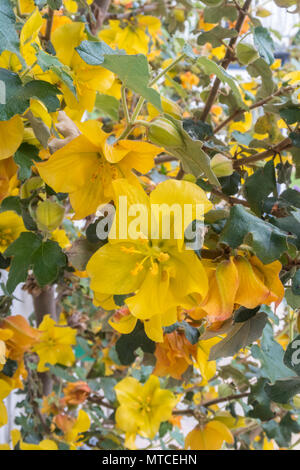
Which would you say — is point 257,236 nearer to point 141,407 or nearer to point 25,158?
point 25,158

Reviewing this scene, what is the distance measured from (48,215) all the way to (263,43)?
263 millimetres

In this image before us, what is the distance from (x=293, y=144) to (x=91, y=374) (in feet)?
2.12

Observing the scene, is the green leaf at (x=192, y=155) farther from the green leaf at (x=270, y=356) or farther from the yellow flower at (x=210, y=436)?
the yellow flower at (x=210, y=436)

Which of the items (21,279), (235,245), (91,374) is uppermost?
(235,245)

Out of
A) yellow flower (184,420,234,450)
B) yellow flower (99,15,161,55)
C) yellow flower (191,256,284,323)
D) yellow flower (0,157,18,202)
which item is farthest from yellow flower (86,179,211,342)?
yellow flower (99,15,161,55)

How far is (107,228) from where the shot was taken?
0.38 meters

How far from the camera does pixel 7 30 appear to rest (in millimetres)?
270

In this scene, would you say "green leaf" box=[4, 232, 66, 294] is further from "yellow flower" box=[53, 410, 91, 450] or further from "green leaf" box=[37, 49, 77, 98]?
"yellow flower" box=[53, 410, 91, 450]

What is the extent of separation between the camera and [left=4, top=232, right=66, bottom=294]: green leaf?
A: 1.36 feet

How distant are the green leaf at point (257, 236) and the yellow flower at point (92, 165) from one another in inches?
3.2

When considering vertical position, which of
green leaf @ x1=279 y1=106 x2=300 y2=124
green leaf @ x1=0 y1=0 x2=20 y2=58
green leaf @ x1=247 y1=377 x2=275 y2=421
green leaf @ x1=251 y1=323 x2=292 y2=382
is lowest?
green leaf @ x1=247 y1=377 x2=275 y2=421

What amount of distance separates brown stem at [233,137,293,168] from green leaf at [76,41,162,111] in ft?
0.62
